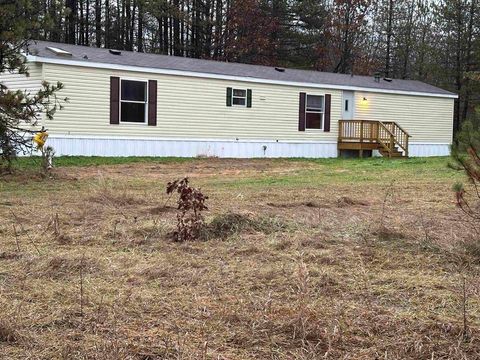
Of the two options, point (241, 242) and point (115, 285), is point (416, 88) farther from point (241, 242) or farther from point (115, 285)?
point (115, 285)

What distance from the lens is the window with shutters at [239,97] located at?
18.0 meters

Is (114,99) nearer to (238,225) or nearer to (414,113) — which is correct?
(238,225)

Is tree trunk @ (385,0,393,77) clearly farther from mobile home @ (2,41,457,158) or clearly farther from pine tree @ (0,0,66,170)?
pine tree @ (0,0,66,170)

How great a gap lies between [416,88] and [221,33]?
1130cm

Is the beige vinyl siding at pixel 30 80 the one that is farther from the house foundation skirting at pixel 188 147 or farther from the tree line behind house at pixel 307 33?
the tree line behind house at pixel 307 33

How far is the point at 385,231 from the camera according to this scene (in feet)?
17.1

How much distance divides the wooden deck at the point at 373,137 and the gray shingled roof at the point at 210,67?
1.51m

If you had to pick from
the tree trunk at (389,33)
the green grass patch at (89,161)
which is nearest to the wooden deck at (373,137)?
the green grass patch at (89,161)

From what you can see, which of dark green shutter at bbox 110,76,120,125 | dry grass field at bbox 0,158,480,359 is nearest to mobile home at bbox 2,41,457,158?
dark green shutter at bbox 110,76,120,125

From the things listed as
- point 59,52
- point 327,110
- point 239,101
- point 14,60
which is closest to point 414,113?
point 327,110

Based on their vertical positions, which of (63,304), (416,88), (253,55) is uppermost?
(253,55)

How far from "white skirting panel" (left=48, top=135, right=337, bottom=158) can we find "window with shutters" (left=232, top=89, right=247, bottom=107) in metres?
1.17

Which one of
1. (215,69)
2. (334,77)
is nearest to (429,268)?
(215,69)

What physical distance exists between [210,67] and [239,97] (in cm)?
128
